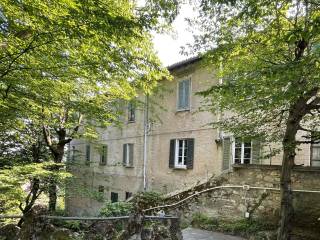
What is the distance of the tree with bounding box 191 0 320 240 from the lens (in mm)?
5508

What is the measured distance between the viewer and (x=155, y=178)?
56.1ft

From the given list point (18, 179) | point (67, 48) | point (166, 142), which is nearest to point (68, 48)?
point (67, 48)

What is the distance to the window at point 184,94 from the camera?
15.5 meters

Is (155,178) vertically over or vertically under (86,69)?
under

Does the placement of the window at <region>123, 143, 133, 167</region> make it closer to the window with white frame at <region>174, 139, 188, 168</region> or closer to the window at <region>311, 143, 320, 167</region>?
the window with white frame at <region>174, 139, 188, 168</region>

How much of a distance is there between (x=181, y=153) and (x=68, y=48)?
11371 mm

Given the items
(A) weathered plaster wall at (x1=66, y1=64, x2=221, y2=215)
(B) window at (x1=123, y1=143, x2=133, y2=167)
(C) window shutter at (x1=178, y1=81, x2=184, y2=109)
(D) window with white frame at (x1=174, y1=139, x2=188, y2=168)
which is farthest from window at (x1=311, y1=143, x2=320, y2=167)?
(B) window at (x1=123, y1=143, x2=133, y2=167)

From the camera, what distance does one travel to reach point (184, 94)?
15812 mm

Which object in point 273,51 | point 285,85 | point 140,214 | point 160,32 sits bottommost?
point 140,214

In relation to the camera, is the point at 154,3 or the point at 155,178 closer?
the point at 154,3

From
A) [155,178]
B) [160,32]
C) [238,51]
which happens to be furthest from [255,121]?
[155,178]

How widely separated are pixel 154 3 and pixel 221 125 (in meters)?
3.84

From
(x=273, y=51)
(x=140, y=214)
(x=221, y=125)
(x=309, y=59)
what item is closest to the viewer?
(x=140, y=214)

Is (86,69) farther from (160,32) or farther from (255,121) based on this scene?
(255,121)
